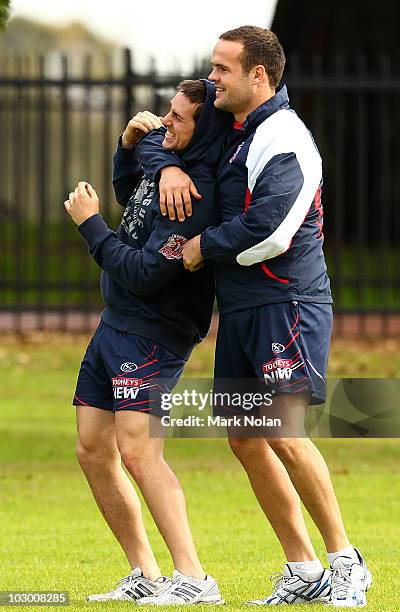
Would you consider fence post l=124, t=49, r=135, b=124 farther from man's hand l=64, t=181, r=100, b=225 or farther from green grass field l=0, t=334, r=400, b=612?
man's hand l=64, t=181, r=100, b=225

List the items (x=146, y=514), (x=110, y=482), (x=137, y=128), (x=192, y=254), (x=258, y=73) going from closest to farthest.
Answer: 1. (x=192, y=254)
2. (x=258, y=73)
3. (x=110, y=482)
4. (x=137, y=128)
5. (x=146, y=514)

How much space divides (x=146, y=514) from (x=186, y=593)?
9.33ft

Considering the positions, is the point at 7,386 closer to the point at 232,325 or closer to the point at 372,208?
the point at 232,325

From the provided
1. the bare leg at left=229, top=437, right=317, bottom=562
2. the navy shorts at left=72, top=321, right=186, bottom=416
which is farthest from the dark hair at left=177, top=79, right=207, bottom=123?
the bare leg at left=229, top=437, right=317, bottom=562

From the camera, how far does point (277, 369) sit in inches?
206

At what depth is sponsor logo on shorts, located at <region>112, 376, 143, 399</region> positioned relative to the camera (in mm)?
5309

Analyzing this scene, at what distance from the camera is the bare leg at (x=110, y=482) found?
17.9 ft

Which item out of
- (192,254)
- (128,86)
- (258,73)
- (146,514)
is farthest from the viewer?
(128,86)

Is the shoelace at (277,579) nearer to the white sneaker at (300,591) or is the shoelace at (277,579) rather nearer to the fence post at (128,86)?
the white sneaker at (300,591)

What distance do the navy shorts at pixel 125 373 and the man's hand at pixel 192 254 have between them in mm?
362

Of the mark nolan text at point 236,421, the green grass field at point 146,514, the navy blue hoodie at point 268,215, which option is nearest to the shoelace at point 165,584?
the green grass field at point 146,514

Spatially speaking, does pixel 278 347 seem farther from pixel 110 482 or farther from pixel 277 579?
pixel 277 579

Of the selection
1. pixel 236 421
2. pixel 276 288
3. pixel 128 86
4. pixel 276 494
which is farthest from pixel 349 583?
pixel 128 86

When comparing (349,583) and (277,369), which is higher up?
(277,369)
